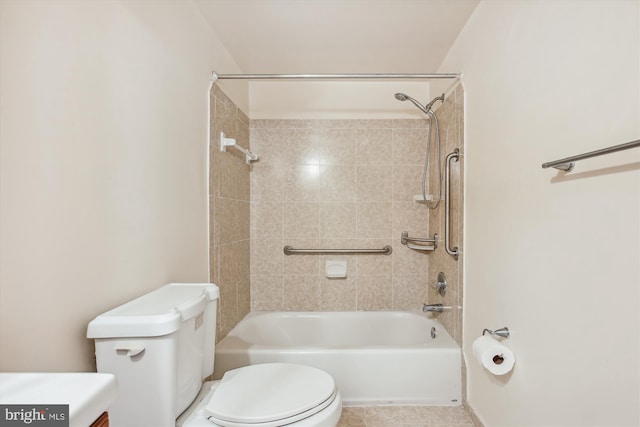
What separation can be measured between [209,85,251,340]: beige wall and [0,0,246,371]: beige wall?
44 cm

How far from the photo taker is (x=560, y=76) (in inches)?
43.2

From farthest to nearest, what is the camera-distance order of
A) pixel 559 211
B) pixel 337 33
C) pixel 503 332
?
pixel 337 33
pixel 503 332
pixel 559 211

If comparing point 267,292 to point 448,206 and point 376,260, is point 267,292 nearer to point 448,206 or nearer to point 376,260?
point 376,260

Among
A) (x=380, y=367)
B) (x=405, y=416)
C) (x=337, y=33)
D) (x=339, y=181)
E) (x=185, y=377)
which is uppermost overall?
(x=337, y=33)

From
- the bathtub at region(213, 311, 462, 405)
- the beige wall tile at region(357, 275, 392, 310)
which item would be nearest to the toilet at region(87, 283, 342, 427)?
the bathtub at region(213, 311, 462, 405)

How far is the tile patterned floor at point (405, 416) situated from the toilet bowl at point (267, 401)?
2.11 ft

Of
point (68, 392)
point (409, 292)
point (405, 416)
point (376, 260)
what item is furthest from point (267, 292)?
point (68, 392)

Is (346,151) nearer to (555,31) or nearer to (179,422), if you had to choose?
(555,31)

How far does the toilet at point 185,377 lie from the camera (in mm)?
984

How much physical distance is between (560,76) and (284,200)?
2053 mm

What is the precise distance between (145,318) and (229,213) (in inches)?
52.4

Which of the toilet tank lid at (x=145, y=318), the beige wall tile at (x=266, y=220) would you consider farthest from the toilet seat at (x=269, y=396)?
the beige wall tile at (x=266, y=220)

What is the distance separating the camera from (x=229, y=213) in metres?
2.28

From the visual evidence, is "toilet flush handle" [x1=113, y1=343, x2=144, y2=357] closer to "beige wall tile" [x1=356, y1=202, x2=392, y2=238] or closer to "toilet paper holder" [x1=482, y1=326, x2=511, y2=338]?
"toilet paper holder" [x1=482, y1=326, x2=511, y2=338]
